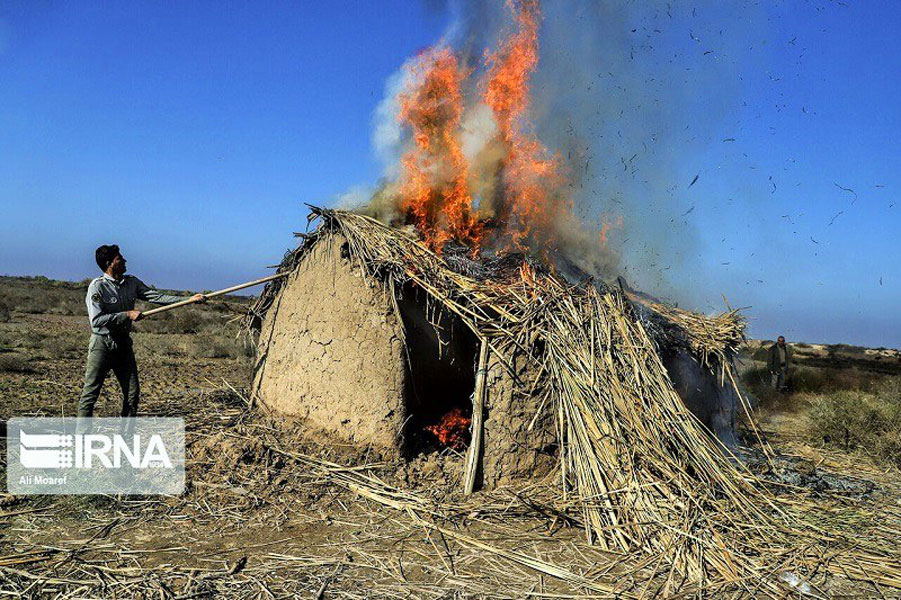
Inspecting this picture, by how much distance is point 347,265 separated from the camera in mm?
5922

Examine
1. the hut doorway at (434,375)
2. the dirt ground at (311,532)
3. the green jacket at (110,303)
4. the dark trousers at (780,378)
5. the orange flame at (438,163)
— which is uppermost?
the orange flame at (438,163)

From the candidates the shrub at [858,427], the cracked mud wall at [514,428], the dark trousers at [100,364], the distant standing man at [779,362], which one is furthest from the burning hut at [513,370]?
the distant standing man at [779,362]

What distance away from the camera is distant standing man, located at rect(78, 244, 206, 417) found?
5648mm

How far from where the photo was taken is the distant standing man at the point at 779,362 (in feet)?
46.2

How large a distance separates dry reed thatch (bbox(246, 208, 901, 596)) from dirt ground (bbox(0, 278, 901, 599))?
0.26 meters

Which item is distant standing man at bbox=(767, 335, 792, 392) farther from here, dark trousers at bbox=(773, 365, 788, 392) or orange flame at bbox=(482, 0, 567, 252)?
orange flame at bbox=(482, 0, 567, 252)

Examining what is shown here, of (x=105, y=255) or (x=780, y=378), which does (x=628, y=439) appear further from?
(x=780, y=378)

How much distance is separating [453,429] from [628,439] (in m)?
1.82

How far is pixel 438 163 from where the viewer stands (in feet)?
24.3

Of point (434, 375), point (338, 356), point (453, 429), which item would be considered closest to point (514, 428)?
point (453, 429)

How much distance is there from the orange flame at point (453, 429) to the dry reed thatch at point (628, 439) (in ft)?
3.45

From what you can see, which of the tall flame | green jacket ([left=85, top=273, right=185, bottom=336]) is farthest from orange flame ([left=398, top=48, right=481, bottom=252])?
green jacket ([left=85, top=273, right=185, bottom=336])

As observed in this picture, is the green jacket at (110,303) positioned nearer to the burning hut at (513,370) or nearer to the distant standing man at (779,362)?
the burning hut at (513,370)

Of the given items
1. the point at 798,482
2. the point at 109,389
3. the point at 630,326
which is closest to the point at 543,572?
the point at 630,326
